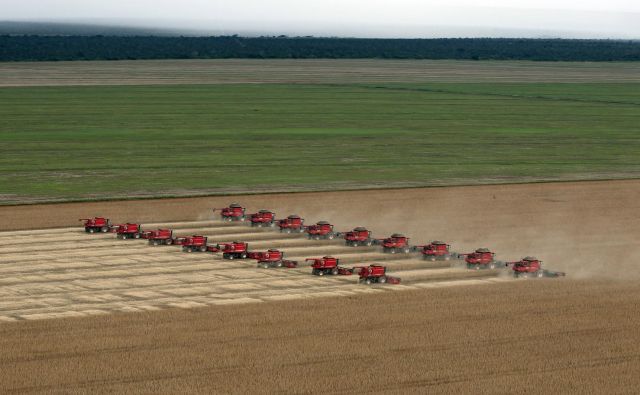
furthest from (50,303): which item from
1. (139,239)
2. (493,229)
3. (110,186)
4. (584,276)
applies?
(110,186)

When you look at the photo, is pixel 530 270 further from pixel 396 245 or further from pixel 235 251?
pixel 235 251

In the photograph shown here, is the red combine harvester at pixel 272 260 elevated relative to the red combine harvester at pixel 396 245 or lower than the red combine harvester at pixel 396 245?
lower

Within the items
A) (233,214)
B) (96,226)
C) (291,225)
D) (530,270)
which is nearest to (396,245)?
(291,225)

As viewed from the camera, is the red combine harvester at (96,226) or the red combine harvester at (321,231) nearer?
the red combine harvester at (321,231)

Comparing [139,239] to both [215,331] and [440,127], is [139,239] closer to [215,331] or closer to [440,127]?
[215,331]

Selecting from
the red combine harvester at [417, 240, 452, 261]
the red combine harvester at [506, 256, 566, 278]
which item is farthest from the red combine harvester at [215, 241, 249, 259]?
the red combine harvester at [506, 256, 566, 278]

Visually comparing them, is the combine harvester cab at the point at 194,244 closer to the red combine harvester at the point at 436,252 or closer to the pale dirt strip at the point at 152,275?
the pale dirt strip at the point at 152,275

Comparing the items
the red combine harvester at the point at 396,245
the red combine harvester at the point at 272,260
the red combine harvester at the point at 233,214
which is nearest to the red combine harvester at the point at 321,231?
the red combine harvester at the point at 396,245
